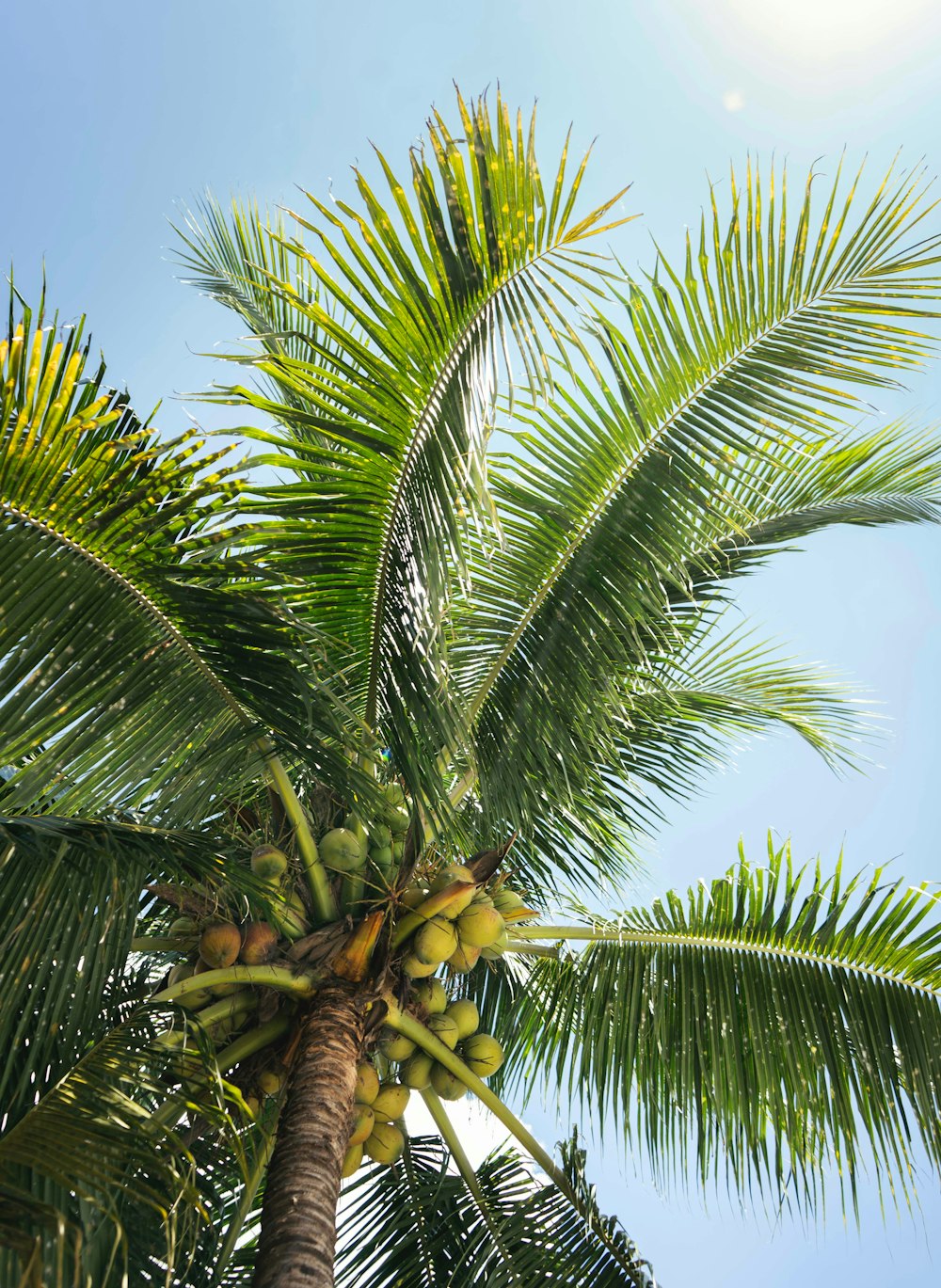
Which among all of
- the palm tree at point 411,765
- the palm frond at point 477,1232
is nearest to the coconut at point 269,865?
the palm tree at point 411,765

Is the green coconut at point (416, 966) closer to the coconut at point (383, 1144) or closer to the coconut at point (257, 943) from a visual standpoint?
the coconut at point (257, 943)

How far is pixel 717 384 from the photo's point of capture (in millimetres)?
4281

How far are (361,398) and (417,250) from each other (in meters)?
0.50

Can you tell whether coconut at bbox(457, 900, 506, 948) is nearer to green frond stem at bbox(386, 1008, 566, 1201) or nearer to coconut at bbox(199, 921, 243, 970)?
green frond stem at bbox(386, 1008, 566, 1201)

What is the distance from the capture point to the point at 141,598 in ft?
12.5

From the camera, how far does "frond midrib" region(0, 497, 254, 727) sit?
3.52 meters

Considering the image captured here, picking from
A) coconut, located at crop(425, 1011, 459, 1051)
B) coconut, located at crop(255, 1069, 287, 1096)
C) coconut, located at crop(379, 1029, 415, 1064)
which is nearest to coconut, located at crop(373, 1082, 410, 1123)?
coconut, located at crop(379, 1029, 415, 1064)

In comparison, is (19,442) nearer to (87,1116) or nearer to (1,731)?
(1,731)

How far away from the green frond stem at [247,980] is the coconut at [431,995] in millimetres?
449

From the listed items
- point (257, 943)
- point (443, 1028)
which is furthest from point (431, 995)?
point (257, 943)

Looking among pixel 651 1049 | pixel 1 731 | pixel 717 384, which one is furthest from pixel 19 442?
pixel 651 1049

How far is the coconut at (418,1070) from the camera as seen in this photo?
4.62 meters

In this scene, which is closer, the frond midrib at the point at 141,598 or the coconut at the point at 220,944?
the frond midrib at the point at 141,598

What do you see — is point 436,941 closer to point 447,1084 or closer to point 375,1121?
point 447,1084
